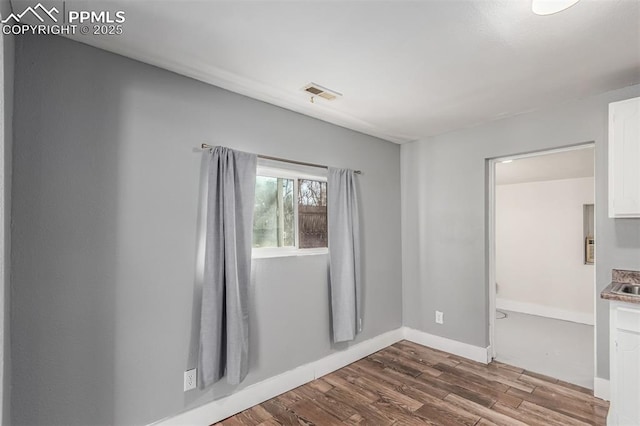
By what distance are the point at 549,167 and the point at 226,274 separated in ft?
14.2

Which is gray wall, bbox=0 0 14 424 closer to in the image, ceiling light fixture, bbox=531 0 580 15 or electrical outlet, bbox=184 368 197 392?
electrical outlet, bbox=184 368 197 392

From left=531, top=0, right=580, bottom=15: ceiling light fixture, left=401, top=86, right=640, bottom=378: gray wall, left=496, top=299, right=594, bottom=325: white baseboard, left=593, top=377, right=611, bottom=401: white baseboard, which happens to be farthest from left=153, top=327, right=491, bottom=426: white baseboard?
left=531, top=0, right=580, bottom=15: ceiling light fixture

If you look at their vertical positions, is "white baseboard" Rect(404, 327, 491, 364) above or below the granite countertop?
below

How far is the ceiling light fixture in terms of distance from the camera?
1.51 metres

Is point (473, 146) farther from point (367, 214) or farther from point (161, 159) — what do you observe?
point (161, 159)

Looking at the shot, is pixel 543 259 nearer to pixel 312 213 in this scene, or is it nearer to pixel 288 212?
pixel 312 213

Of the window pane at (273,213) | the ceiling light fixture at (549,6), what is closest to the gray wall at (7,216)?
the window pane at (273,213)

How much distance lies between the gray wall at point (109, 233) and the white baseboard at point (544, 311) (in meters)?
4.61

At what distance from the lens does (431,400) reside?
2.60 m

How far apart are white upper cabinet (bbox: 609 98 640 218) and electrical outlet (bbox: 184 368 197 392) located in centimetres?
324

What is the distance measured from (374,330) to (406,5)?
10.3 feet

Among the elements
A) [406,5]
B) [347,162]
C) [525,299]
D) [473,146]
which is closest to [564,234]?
[525,299]

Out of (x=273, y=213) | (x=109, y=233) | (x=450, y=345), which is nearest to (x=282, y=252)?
(x=273, y=213)

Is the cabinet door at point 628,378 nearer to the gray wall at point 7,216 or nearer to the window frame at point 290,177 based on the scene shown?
the window frame at point 290,177
